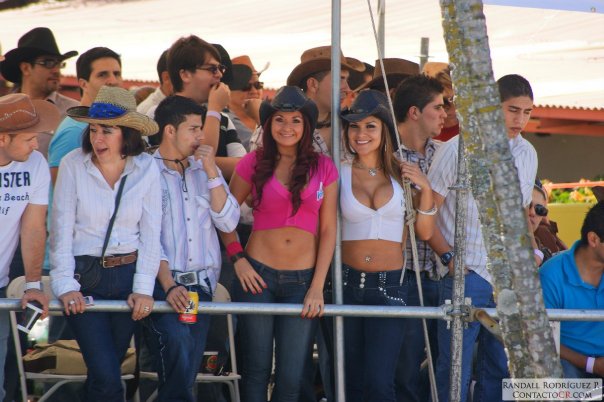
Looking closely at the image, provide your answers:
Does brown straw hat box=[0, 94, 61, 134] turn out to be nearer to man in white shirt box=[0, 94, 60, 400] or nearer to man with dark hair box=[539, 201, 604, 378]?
man in white shirt box=[0, 94, 60, 400]

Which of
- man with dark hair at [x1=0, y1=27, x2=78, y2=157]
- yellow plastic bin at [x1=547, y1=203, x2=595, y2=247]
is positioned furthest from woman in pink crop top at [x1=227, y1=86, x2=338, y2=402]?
yellow plastic bin at [x1=547, y1=203, x2=595, y2=247]

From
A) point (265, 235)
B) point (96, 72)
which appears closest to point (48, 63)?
point (96, 72)

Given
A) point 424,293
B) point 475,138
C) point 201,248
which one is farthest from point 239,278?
point 475,138

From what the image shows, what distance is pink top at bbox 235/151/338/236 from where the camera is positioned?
494 cm

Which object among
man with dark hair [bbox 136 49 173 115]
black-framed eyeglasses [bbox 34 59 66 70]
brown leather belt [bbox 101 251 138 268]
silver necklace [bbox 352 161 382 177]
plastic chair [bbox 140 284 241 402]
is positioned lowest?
plastic chair [bbox 140 284 241 402]

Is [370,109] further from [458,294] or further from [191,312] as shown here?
[191,312]

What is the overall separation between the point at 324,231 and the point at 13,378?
175 cm

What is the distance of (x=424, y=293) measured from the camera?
5363 mm

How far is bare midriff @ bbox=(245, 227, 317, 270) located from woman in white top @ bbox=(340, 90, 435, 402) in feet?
0.68

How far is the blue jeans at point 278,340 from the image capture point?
4867 millimetres

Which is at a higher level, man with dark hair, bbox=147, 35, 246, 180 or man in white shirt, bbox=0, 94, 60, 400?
man with dark hair, bbox=147, 35, 246, 180

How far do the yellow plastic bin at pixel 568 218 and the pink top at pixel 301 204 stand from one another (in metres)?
5.17

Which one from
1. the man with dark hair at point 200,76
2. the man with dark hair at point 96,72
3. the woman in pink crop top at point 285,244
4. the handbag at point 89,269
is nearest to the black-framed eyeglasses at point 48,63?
the man with dark hair at point 96,72

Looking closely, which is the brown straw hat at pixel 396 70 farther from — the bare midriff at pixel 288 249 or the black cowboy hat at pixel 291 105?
the bare midriff at pixel 288 249
